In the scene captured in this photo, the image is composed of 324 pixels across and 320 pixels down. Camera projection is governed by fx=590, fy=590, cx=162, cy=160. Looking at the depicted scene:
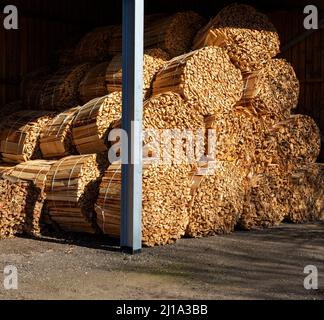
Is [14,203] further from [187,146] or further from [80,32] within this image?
[80,32]

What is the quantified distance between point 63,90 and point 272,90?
13.4 feet

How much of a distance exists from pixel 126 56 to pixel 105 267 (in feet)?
9.32

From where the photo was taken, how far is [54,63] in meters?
13.9

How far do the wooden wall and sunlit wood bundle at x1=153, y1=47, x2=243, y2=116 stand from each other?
363 centimetres

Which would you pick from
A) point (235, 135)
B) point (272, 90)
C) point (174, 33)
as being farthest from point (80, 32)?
point (235, 135)

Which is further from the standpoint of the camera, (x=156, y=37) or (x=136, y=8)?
(x=156, y=37)

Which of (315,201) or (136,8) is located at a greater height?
(136,8)

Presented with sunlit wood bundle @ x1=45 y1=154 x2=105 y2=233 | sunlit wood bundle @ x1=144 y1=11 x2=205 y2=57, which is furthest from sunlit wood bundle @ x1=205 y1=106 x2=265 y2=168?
sunlit wood bundle @ x1=45 y1=154 x2=105 y2=233

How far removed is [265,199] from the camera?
994 centimetres

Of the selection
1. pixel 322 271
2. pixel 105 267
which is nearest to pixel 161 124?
pixel 105 267

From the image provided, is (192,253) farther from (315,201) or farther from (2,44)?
(2,44)

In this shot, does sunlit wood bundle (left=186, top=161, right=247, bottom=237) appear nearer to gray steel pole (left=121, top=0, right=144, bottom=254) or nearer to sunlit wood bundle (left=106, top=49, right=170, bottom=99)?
gray steel pole (left=121, top=0, right=144, bottom=254)

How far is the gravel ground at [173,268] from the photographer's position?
6.05 m
